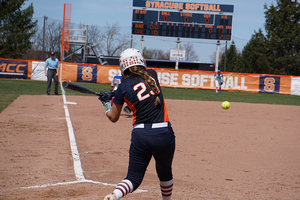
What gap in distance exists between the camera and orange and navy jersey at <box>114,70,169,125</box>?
320 centimetres

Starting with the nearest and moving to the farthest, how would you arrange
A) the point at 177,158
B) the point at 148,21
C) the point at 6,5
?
1. the point at 177,158
2. the point at 148,21
3. the point at 6,5

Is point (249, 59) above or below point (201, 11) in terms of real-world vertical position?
below

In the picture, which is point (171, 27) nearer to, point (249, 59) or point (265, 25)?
point (265, 25)

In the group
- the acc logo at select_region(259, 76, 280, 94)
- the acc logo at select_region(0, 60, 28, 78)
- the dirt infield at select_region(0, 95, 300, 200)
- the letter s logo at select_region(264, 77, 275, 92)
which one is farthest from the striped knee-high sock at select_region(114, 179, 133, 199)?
the letter s logo at select_region(264, 77, 275, 92)

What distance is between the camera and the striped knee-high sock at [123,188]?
10.0ft

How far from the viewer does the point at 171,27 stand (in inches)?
1268

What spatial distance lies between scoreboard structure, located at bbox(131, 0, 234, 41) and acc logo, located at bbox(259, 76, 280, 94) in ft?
19.4

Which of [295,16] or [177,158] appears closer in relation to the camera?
[177,158]

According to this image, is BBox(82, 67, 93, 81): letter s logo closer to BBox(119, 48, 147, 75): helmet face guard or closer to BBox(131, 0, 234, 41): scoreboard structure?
BBox(131, 0, 234, 41): scoreboard structure

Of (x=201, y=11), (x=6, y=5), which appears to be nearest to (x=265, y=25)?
(x=201, y=11)

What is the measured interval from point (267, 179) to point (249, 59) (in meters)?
46.6

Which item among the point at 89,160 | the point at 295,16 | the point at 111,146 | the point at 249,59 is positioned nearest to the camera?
the point at 89,160

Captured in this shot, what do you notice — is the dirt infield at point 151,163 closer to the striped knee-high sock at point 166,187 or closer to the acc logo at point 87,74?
the striped knee-high sock at point 166,187

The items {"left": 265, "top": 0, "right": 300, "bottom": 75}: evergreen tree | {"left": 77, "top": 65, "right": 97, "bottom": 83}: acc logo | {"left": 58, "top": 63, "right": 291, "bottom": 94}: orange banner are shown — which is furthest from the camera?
{"left": 265, "top": 0, "right": 300, "bottom": 75}: evergreen tree
